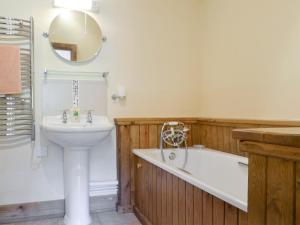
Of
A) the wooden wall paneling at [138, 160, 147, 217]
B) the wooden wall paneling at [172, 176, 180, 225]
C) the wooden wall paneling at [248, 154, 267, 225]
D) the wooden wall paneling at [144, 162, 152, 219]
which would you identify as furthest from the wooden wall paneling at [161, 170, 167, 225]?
the wooden wall paneling at [248, 154, 267, 225]

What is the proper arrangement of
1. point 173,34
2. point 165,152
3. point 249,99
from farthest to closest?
point 173,34, point 165,152, point 249,99

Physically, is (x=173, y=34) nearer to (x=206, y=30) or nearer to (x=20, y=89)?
(x=206, y=30)

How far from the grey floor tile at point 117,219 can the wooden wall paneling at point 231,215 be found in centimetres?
133

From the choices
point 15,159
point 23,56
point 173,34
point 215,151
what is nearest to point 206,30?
point 173,34

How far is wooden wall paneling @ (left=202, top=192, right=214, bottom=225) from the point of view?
4.80 feet

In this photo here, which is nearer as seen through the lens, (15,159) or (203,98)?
(15,159)

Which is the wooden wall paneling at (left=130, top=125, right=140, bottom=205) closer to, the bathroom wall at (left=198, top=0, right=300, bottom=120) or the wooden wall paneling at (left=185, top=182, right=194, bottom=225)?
the bathroom wall at (left=198, top=0, right=300, bottom=120)

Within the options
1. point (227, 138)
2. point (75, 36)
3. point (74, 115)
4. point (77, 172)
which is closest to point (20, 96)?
point (74, 115)

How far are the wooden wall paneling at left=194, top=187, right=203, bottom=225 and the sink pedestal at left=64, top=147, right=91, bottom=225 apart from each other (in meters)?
1.10

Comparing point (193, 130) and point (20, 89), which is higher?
point (20, 89)

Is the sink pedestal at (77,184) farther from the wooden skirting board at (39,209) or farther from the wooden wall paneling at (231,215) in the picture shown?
the wooden wall paneling at (231,215)

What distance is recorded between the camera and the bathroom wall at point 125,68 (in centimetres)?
254

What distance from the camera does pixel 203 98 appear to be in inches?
121

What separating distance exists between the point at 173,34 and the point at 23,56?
151cm
